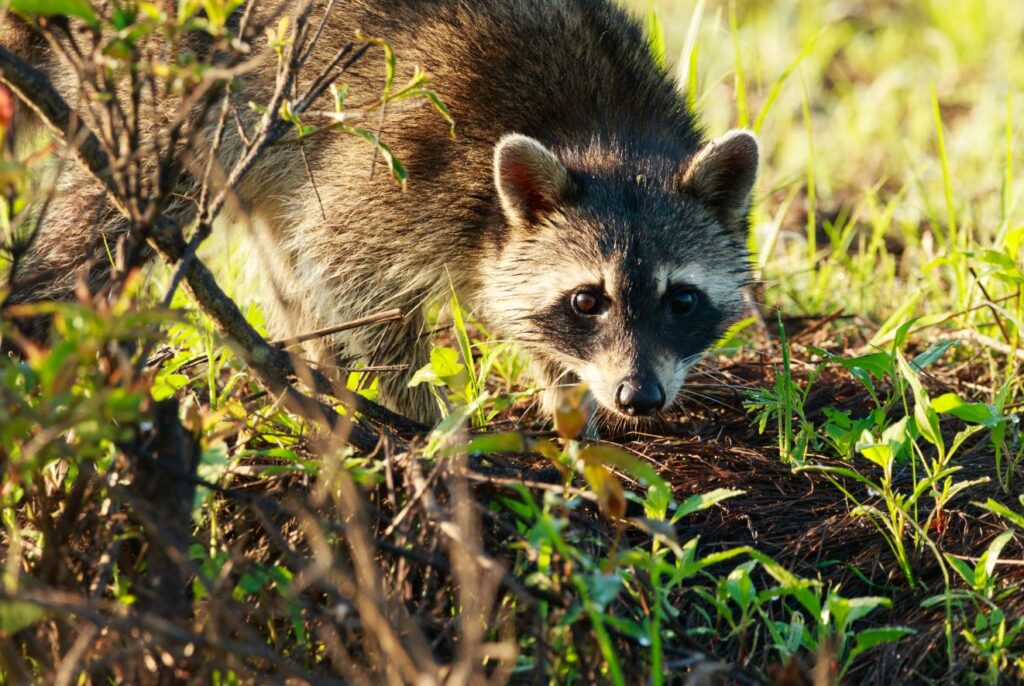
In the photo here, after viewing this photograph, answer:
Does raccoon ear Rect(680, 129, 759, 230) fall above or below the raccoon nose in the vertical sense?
above

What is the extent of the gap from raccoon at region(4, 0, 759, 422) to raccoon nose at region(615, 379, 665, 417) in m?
0.02

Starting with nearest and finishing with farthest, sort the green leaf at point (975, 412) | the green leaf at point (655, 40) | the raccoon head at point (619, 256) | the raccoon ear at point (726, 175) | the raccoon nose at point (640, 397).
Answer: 1. the green leaf at point (975, 412)
2. the raccoon nose at point (640, 397)
3. the raccoon head at point (619, 256)
4. the raccoon ear at point (726, 175)
5. the green leaf at point (655, 40)

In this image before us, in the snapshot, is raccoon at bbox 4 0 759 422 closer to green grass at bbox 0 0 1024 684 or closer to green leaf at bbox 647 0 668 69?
green leaf at bbox 647 0 668 69

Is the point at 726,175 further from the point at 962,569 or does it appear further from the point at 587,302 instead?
the point at 962,569

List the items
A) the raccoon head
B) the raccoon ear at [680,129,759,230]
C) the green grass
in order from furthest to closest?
1. the raccoon ear at [680,129,759,230]
2. the raccoon head
3. the green grass

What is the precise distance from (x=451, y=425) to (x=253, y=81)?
2194 millimetres

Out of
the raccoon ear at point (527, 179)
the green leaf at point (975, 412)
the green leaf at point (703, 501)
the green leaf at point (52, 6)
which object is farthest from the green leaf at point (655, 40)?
the green leaf at point (52, 6)

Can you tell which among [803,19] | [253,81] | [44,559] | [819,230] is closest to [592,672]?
[44,559]

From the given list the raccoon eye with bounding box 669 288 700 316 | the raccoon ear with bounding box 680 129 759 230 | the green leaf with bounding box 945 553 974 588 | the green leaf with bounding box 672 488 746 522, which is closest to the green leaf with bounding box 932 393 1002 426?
the green leaf with bounding box 945 553 974 588

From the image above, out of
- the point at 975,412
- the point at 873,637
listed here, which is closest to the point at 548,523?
the point at 873,637

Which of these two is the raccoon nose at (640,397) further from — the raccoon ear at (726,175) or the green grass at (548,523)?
the raccoon ear at (726,175)

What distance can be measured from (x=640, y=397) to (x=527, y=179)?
0.90 metres

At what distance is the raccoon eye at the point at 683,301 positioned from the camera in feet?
13.3

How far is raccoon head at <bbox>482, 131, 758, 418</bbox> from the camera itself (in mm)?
3932
